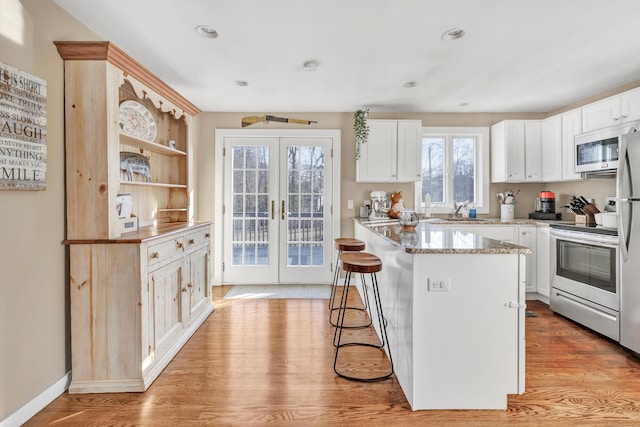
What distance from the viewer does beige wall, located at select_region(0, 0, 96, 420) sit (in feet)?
5.64

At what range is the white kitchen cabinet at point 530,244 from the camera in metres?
3.84

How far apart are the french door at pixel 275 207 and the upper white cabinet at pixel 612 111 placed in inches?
114

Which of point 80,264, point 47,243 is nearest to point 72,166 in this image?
point 47,243

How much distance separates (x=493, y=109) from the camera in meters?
4.40

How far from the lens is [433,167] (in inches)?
184

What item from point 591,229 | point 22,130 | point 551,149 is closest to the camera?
point 22,130

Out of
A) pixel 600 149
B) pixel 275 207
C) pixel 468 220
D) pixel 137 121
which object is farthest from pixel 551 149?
pixel 137 121

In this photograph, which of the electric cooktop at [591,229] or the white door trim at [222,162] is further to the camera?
the white door trim at [222,162]

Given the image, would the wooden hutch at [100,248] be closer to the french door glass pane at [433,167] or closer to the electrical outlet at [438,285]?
the electrical outlet at [438,285]

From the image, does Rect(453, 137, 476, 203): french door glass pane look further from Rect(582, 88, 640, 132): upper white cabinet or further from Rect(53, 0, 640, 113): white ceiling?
Rect(582, 88, 640, 132): upper white cabinet

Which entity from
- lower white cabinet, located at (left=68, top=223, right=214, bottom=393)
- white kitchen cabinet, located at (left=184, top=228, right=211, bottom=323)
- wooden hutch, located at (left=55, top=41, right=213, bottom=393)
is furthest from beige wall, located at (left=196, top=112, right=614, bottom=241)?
lower white cabinet, located at (left=68, top=223, right=214, bottom=393)

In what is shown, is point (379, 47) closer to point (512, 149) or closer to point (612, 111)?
point (612, 111)

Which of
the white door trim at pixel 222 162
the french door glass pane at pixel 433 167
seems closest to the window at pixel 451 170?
the french door glass pane at pixel 433 167

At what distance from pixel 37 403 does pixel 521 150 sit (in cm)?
520
